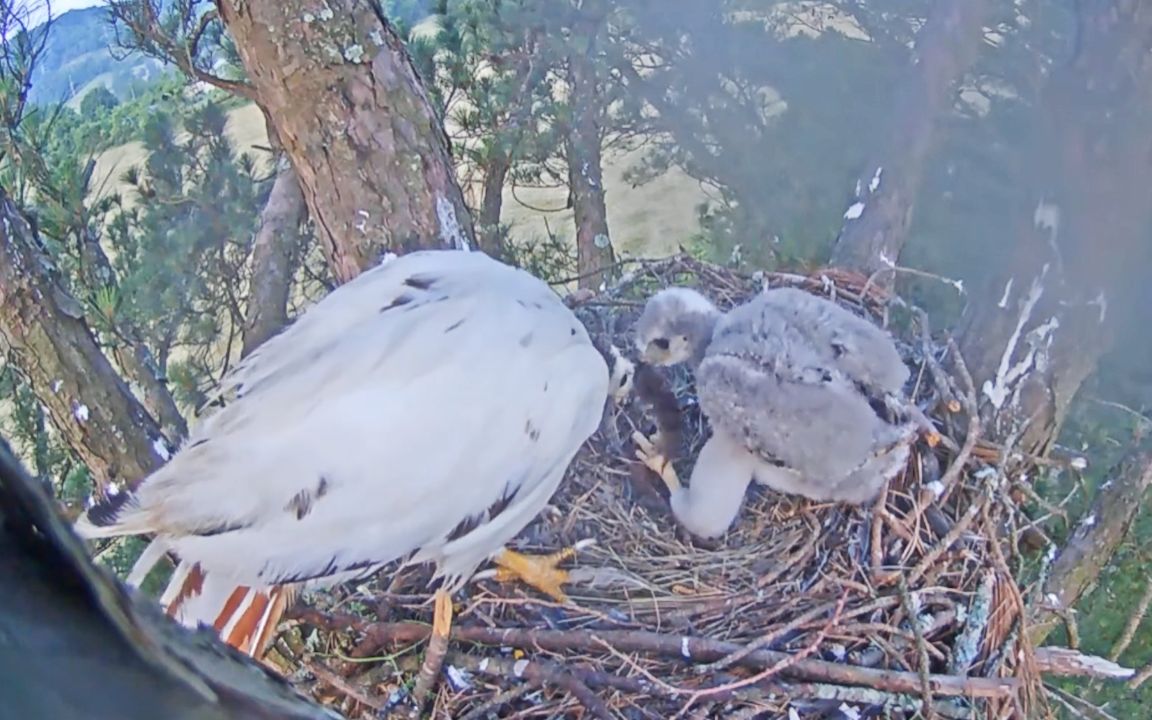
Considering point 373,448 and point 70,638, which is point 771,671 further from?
point 70,638

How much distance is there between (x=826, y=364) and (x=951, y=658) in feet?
1.75

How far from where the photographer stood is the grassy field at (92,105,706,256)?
379 cm

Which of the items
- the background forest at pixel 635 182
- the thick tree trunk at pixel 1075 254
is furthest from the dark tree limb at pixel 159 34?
the thick tree trunk at pixel 1075 254

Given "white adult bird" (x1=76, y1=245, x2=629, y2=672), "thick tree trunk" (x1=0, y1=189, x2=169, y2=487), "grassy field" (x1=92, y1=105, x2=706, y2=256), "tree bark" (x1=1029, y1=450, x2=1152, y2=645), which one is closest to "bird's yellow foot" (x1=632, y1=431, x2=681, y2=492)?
"white adult bird" (x1=76, y1=245, x2=629, y2=672)

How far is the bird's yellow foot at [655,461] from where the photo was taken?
196cm

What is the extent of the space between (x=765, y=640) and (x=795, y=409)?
1.30 ft

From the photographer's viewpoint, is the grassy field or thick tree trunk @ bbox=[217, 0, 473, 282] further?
the grassy field

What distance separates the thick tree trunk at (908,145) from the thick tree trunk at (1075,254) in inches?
12.4

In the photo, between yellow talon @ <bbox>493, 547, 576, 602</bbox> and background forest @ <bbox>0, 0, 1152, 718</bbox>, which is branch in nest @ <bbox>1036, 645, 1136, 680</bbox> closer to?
background forest @ <bbox>0, 0, 1152, 718</bbox>

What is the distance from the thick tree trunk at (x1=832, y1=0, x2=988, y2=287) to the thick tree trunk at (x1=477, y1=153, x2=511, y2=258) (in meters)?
1.56

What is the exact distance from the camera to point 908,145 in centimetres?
227

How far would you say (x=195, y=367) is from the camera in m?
3.45

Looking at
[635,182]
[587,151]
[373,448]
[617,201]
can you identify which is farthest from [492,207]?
[373,448]

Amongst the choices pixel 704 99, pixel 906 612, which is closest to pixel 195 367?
pixel 704 99
